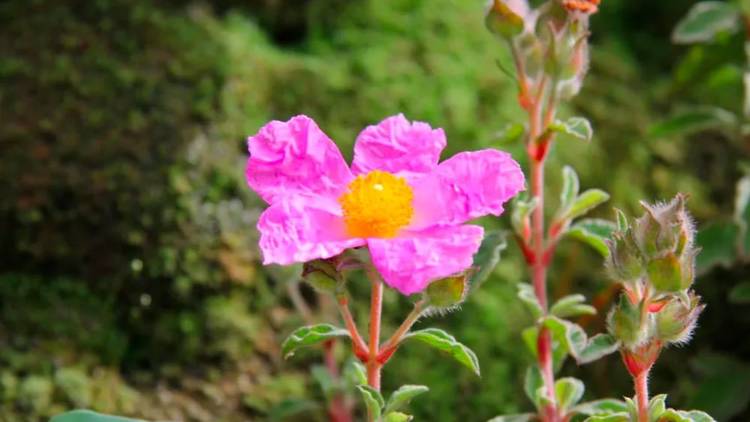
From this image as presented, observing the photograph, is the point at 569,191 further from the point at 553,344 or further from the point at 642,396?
the point at 642,396

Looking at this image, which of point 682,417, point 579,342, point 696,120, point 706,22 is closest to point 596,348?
point 579,342

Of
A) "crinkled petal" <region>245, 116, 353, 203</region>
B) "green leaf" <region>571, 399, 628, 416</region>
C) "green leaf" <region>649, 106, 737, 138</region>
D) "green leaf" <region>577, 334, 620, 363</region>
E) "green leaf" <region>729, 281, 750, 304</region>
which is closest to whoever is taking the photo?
"crinkled petal" <region>245, 116, 353, 203</region>

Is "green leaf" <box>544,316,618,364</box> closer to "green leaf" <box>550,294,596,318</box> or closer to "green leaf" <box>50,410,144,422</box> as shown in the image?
"green leaf" <box>550,294,596,318</box>

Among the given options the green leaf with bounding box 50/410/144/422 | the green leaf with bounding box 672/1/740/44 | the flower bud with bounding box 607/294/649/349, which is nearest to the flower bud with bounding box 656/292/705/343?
the flower bud with bounding box 607/294/649/349

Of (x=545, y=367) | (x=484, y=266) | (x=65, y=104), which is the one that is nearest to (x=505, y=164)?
(x=484, y=266)

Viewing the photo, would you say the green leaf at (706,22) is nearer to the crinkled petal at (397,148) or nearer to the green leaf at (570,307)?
the green leaf at (570,307)

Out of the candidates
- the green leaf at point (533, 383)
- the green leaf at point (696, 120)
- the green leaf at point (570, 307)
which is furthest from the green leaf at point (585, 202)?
the green leaf at point (696, 120)
